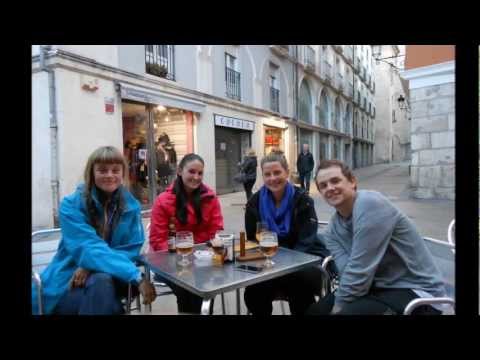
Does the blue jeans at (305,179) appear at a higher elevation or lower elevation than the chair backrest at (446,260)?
higher

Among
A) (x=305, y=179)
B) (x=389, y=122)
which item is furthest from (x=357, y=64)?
(x=305, y=179)

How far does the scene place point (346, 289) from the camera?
169 centimetres

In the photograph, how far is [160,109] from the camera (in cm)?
860

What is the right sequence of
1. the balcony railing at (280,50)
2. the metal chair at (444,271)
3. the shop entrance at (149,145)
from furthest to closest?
1. the balcony railing at (280,50)
2. the shop entrance at (149,145)
3. the metal chair at (444,271)

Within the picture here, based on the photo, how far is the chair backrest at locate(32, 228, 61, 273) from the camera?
2.29 meters

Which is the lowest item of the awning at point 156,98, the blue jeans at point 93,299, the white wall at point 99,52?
the blue jeans at point 93,299

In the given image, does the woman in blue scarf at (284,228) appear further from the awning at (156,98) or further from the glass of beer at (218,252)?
the awning at (156,98)

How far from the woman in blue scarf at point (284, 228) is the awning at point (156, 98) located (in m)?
5.69

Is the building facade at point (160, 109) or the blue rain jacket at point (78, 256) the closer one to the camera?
the blue rain jacket at point (78, 256)

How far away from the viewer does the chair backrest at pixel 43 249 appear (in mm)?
2293

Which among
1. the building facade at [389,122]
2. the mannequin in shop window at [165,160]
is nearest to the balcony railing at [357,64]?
the building facade at [389,122]
